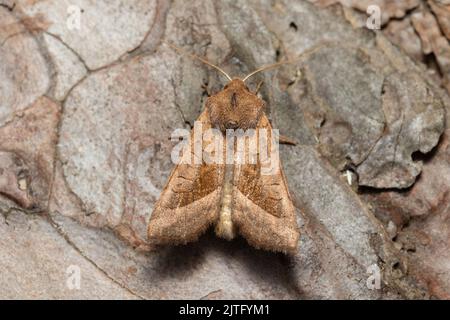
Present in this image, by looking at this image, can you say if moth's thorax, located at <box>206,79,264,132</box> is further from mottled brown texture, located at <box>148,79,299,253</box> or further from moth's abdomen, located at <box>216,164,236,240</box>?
moth's abdomen, located at <box>216,164,236,240</box>

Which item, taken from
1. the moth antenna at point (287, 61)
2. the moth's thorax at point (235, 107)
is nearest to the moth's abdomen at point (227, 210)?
the moth's thorax at point (235, 107)

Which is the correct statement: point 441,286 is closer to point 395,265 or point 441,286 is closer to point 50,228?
point 395,265

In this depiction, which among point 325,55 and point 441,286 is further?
point 325,55

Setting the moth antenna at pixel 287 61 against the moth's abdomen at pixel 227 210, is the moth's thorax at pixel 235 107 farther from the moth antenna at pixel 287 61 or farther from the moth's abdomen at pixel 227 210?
the moth's abdomen at pixel 227 210

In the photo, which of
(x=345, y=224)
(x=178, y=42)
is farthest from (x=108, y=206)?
(x=345, y=224)

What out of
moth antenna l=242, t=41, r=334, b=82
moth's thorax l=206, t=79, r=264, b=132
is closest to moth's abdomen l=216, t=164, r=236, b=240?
moth's thorax l=206, t=79, r=264, b=132

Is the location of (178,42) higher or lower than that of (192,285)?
higher

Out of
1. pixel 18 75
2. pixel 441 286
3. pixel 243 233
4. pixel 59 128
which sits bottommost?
pixel 441 286

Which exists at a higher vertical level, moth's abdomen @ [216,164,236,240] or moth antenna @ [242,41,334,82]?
moth antenna @ [242,41,334,82]

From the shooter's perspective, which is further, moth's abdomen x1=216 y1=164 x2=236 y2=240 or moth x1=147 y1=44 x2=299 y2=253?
moth's abdomen x1=216 y1=164 x2=236 y2=240
